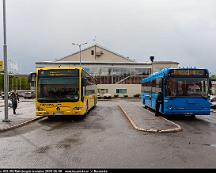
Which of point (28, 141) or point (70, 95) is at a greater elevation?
point (70, 95)

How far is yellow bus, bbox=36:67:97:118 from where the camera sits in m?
17.3

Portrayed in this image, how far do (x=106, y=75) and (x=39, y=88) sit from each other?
Answer: 214ft

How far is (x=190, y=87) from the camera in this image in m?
17.7

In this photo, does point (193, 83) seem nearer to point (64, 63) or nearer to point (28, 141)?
point (28, 141)

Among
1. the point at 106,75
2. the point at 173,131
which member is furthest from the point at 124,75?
the point at 173,131

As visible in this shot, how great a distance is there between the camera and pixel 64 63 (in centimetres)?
8244

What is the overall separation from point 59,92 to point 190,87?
7526 millimetres

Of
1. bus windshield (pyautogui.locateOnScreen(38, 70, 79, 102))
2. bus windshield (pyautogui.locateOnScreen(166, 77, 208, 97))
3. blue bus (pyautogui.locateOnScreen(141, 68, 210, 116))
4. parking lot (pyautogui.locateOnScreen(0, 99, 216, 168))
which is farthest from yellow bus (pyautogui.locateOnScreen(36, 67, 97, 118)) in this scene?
bus windshield (pyautogui.locateOnScreen(166, 77, 208, 97))

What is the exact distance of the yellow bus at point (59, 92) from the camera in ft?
56.8

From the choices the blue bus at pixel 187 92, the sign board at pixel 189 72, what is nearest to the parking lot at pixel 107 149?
the blue bus at pixel 187 92

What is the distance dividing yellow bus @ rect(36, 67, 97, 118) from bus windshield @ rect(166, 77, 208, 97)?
5.36m

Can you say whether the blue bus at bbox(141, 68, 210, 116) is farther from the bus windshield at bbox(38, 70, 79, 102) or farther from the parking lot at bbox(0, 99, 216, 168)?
the bus windshield at bbox(38, 70, 79, 102)

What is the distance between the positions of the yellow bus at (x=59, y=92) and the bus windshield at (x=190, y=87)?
536 centimetres


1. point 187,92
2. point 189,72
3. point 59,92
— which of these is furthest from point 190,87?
point 59,92
